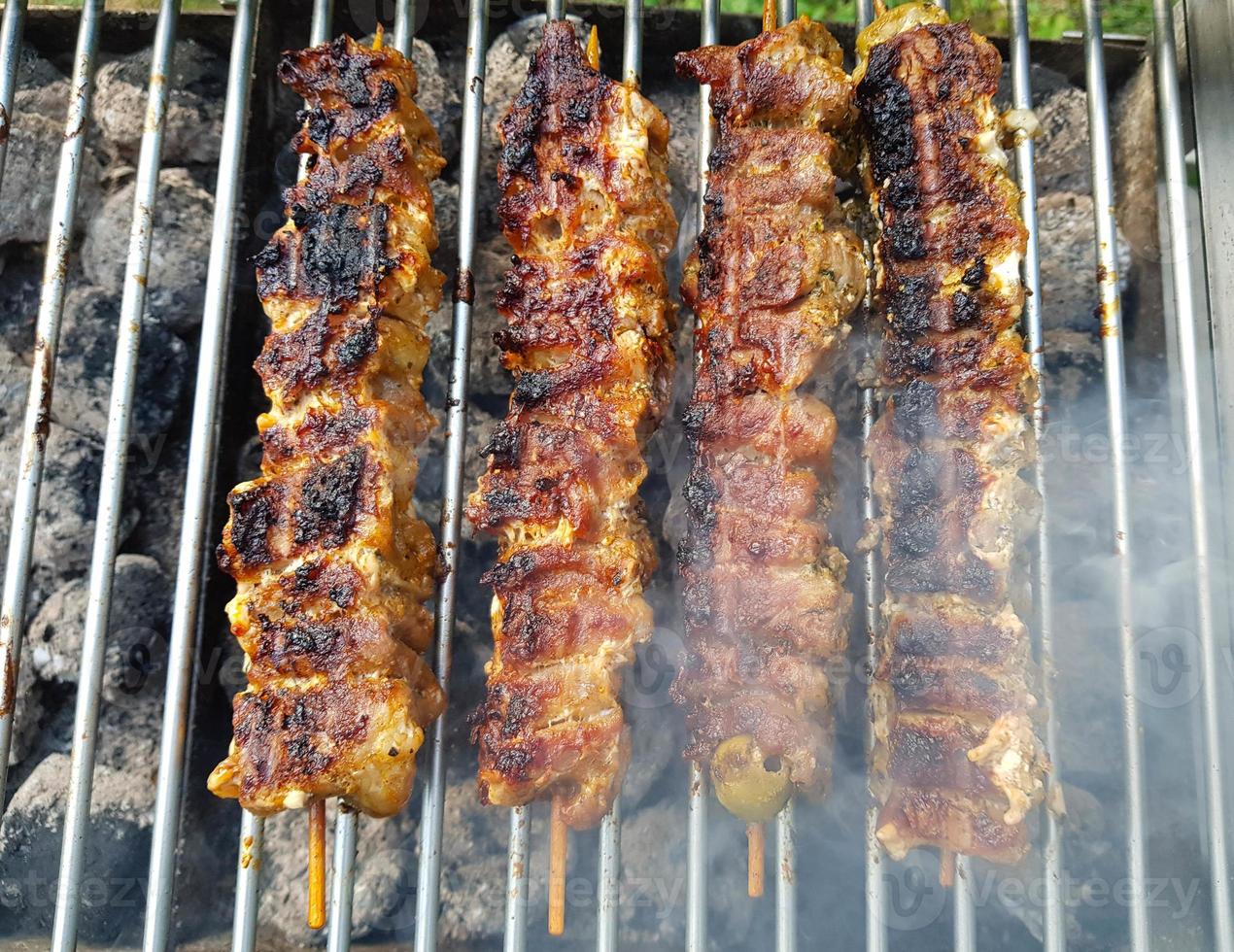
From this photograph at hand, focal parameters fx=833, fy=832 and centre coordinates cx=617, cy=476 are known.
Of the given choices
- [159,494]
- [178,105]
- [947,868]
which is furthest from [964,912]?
[178,105]

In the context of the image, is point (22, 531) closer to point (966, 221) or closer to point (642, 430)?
point (642, 430)

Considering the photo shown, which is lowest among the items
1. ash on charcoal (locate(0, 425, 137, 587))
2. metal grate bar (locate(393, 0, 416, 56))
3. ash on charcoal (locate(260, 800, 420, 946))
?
ash on charcoal (locate(260, 800, 420, 946))

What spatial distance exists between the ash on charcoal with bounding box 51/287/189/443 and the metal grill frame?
51cm

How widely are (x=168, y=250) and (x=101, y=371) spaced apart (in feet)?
1.87

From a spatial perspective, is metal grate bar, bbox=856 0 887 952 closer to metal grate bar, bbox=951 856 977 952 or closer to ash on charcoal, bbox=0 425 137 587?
metal grate bar, bbox=951 856 977 952

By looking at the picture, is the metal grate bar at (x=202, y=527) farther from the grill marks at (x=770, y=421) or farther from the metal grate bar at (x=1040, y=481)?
the metal grate bar at (x=1040, y=481)

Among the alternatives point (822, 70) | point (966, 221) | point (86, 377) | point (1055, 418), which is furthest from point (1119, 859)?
point (86, 377)

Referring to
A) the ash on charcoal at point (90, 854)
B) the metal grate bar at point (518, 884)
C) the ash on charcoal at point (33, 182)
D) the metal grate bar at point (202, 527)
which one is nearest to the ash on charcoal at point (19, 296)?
the ash on charcoal at point (33, 182)

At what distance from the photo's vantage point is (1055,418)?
3.49 m

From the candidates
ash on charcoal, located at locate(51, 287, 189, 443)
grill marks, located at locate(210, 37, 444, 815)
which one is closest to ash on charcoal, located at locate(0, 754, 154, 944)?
grill marks, located at locate(210, 37, 444, 815)

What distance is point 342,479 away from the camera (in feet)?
8.34

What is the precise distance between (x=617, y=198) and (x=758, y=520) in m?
1.15

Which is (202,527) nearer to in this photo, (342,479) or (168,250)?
(342,479)

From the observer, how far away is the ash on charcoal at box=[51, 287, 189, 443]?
3.41m
